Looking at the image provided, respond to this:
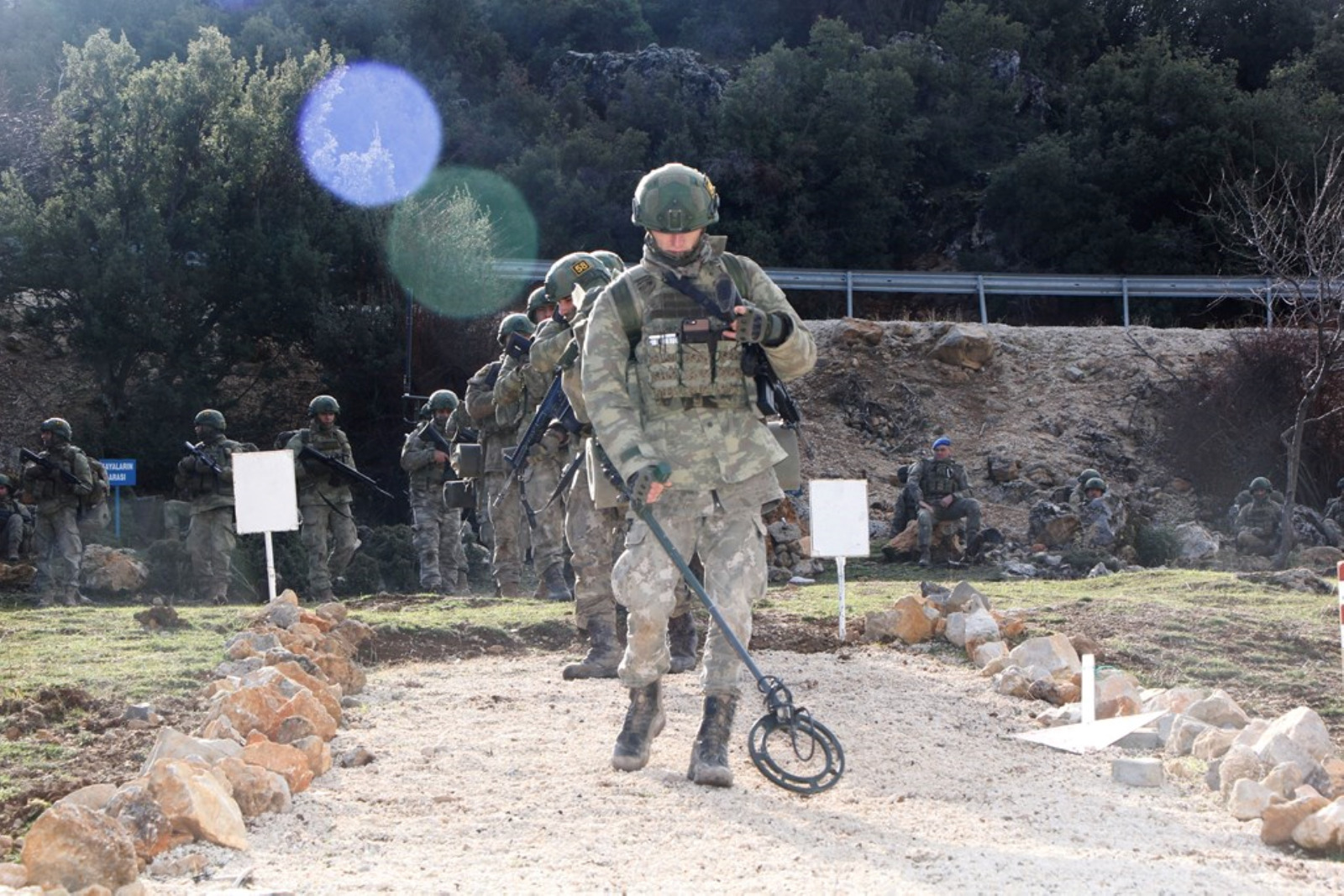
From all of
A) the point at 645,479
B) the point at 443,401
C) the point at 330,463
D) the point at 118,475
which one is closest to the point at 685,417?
the point at 645,479

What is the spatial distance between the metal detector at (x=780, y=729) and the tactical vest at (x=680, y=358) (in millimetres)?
433

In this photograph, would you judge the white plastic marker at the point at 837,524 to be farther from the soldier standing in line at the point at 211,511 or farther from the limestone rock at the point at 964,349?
the limestone rock at the point at 964,349

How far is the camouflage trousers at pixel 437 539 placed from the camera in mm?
16016

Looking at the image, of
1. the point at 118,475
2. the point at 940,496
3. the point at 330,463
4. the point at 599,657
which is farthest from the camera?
the point at 940,496

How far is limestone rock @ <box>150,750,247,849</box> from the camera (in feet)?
14.9

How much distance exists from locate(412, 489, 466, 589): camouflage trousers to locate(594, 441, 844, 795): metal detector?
33.9 ft

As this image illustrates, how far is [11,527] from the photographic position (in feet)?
59.8

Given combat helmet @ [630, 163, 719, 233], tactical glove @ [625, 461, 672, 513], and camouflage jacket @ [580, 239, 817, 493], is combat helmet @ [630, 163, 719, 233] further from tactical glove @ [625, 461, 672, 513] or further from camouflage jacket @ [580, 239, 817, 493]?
tactical glove @ [625, 461, 672, 513]

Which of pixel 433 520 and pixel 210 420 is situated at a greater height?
pixel 210 420

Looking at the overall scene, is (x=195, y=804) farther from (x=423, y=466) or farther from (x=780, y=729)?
(x=423, y=466)

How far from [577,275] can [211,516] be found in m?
8.31

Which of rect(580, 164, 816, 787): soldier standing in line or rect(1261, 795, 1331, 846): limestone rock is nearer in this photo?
rect(1261, 795, 1331, 846): limestone rock

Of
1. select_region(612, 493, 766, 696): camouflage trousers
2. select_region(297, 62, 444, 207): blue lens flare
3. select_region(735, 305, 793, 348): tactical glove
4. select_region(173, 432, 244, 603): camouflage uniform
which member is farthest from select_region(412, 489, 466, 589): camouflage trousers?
select_region(297, 62, 444, 207): blue lens flare

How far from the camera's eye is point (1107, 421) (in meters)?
26.5
